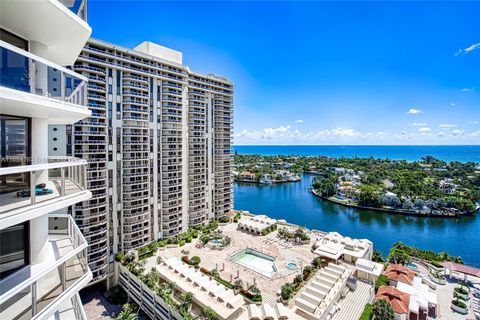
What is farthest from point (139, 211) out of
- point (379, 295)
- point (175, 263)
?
point (379, 295)

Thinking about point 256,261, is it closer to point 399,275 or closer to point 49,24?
point 399,275

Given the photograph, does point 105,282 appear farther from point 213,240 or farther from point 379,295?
point 379,295

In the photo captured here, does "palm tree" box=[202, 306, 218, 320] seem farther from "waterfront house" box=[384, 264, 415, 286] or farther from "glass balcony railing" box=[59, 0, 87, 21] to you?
"glass balcony railing" box=[59, 0, 87, 21]

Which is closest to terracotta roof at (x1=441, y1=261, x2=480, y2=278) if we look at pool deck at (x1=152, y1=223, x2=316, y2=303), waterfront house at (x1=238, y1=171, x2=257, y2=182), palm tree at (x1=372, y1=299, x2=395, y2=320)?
palm tree at (x1=372, y1=299, x2=395, y2=320)

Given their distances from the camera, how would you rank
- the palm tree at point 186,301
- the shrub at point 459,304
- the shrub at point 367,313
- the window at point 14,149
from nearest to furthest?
the window at point 14,149, the palm tree at point 186,301, the shrub at point 367,313, the shrub at point 459,304

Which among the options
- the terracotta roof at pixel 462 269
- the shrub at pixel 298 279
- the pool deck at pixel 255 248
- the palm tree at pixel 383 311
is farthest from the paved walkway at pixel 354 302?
the terracotta roof at pixel 462 269

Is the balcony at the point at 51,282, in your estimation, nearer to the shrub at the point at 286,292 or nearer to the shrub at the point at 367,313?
the shrub at the point at 286,292
